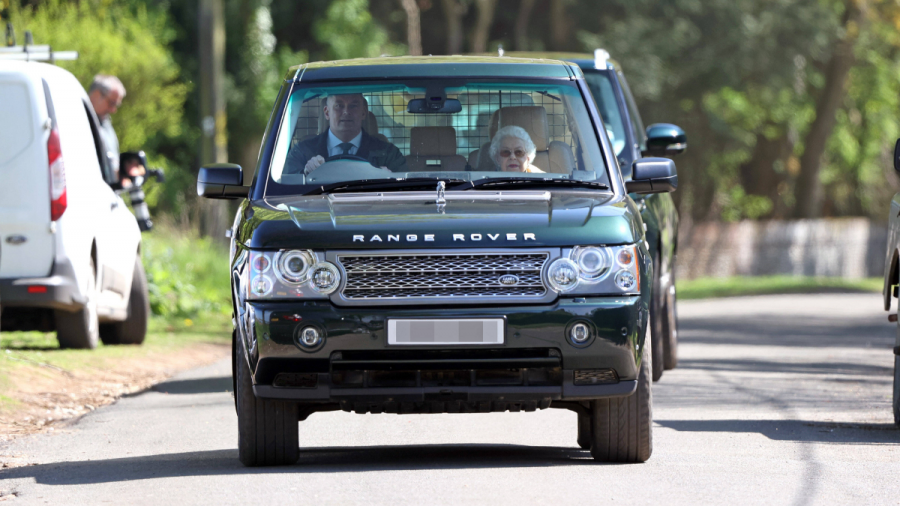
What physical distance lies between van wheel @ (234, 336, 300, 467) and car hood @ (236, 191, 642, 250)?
55 centimetres

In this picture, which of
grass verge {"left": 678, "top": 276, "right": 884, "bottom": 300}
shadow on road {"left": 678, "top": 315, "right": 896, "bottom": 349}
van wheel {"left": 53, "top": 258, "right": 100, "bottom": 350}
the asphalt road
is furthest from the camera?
grass verge {"left": 678, "top": 276, "right": 884, "bottom": 300}

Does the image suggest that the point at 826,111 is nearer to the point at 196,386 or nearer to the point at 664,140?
the point at 664,140

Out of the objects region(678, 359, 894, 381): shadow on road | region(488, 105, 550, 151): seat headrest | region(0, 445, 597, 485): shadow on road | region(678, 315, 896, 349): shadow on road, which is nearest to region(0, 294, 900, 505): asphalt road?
region(0, 445, 597, 485): shadow on road

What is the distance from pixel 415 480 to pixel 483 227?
1102 millimetres

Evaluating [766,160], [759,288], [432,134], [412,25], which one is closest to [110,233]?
[432,134]

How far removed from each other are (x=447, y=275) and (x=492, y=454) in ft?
4.47

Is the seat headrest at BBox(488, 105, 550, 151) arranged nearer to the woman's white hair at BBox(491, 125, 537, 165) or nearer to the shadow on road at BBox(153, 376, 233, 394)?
the woman's white hair at BBox(491, 125, 537, 165)

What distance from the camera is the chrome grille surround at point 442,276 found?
22.7ft

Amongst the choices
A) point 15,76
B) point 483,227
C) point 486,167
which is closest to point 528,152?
point 486,167

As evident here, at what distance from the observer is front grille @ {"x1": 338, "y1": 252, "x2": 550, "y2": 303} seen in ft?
22.7

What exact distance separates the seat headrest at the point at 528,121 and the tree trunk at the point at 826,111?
32156 millimetres

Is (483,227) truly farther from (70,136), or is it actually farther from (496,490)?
(70,136)

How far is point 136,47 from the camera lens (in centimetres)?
2472

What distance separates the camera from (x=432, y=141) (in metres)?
7.91
